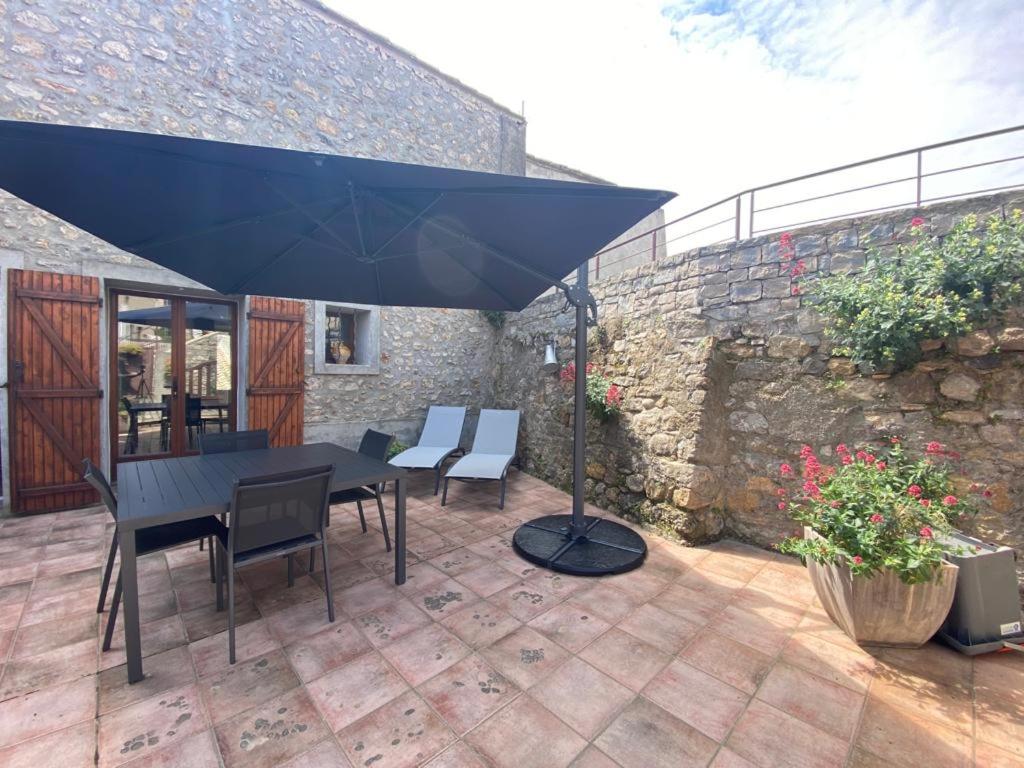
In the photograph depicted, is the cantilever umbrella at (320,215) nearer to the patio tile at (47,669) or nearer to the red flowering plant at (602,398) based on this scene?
the red flowering plant at (602,398)

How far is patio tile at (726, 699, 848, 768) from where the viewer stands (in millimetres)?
1472

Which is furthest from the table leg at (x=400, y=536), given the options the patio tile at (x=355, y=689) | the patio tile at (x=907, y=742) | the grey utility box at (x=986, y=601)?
the grey utility box at (x=986, y=601)

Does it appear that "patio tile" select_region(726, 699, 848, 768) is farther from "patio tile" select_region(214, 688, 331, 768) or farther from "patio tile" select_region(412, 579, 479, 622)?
"patio tile" select_region(214, 688, 331, 768)

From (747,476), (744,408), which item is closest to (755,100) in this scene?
(744,408)

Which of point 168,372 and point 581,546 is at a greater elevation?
point 168,372

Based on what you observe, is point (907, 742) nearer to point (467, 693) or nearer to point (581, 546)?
point (467, 693)

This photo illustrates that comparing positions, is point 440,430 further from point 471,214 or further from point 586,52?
point 586,52

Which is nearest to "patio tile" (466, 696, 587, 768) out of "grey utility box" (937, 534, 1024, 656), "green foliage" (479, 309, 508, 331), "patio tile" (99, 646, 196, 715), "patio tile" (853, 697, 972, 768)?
"patio tile" (853, 697, 972, 768)

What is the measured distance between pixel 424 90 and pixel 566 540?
21.1 feet

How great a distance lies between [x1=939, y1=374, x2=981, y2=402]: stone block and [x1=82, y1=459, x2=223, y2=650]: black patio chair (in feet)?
14.7

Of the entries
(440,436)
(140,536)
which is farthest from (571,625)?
(440,436)

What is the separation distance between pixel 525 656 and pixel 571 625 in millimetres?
356

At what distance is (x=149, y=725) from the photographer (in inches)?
62.2

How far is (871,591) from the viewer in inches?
79.6
